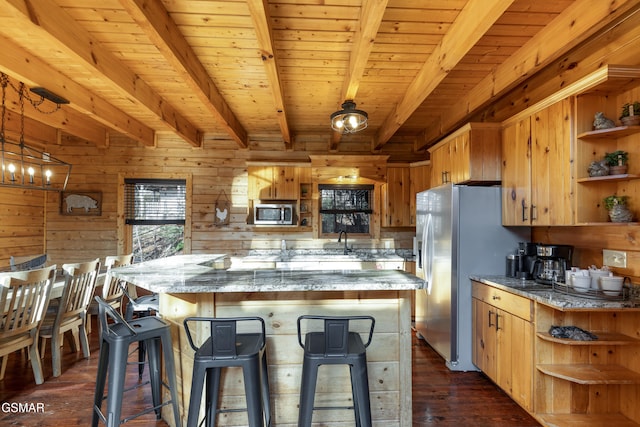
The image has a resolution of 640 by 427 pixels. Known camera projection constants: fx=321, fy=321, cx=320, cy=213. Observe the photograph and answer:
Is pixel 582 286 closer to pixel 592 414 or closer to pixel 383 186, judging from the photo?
pixel 592 414

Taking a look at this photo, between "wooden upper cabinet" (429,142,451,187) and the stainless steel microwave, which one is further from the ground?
"wooden upper cabinet" (429,142,451,187)

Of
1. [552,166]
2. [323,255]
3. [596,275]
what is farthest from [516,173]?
[323,255]

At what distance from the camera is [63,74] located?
2.93 meters

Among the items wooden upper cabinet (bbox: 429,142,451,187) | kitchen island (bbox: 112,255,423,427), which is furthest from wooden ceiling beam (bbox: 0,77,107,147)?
wooden upper cabinet (bbox: 429,142,451,187)

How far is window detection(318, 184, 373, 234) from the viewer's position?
15.4 feet

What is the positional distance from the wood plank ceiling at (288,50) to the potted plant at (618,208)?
1.02 metres

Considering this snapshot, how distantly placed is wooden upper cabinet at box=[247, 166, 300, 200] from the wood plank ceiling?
0.87m

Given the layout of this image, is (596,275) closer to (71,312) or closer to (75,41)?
(75,41)

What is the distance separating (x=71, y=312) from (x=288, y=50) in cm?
301

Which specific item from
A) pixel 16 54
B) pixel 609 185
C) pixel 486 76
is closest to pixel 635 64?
pixel 609 185

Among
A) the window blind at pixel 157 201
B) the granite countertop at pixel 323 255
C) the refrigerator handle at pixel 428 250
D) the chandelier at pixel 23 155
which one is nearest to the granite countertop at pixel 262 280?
the refrigerator handle at pixel 428 250

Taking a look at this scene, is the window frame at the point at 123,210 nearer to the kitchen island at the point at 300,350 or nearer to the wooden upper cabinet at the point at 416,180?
the kitchen island at the point at 300,350

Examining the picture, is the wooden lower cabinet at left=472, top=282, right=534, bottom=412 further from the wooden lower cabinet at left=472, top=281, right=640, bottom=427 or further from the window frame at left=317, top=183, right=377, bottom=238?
the window frame at left=317, top=183, right=377, bottom=238

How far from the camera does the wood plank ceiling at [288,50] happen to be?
1930mm
